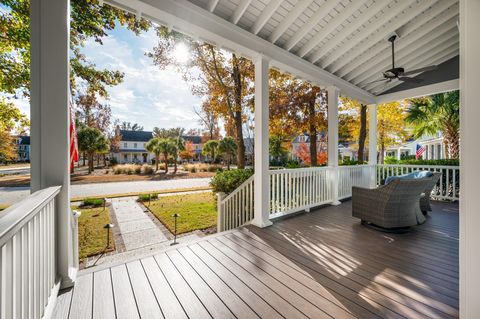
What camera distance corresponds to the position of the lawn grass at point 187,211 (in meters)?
6.57

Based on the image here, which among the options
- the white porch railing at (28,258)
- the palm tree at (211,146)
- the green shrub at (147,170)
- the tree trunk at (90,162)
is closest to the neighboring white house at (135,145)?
the green shrub at (147,170)

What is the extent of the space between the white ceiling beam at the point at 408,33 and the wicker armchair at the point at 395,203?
2.94 meters

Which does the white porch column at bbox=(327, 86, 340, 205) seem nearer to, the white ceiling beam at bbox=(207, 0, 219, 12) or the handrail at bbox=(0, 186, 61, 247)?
the white ceiling beam at bbox=(207, 0, 219, 12)

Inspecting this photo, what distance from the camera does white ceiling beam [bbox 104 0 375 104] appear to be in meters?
2.62

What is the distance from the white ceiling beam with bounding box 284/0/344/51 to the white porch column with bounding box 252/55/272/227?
672 mm

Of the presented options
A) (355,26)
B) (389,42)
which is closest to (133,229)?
(355,26)

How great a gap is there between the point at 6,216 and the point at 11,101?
Answer: 3.51 ft

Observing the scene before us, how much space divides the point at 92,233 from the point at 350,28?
7.88 meters

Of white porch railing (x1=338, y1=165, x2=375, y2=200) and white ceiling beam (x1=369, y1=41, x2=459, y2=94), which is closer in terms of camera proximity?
white ceiling beam (x1=369, y1=41, x2=459, y2=94)

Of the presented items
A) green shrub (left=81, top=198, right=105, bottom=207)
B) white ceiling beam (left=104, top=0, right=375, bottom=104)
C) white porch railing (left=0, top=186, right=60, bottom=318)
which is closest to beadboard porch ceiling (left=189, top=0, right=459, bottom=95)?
white ceiling beam (left=104, top=0, right=375, bottom=104)

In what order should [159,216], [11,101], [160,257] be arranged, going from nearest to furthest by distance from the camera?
[11,101] → [160,257] → [159,216]

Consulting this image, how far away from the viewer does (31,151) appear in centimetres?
184

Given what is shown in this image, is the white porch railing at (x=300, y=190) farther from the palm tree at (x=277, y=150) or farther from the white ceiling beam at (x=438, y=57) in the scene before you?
the palm tree at (x=277, y=150)

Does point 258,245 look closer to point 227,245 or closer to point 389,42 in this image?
point 227,245
